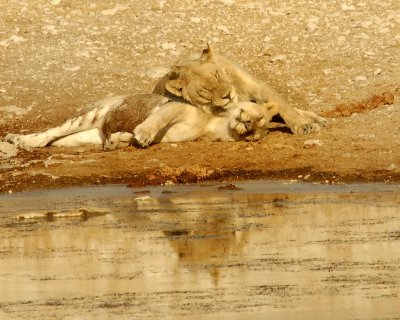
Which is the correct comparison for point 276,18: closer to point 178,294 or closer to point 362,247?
point 362,247

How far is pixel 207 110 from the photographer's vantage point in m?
16.1

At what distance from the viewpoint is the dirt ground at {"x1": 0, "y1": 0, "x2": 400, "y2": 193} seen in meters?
15.0

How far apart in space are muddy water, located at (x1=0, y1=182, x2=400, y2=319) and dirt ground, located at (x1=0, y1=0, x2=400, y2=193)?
83 centimetres

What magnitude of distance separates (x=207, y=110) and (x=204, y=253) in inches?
226

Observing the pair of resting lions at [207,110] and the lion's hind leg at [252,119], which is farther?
the pair of resting lions at [207,110]

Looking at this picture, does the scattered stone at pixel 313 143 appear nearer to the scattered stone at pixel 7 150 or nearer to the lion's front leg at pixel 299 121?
the lion's front leg at pixel 299 121

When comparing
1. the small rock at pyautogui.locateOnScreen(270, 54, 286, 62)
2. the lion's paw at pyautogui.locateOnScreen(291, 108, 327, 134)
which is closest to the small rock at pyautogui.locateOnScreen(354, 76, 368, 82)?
the small rock at pyautogui.locateOnScreen(270, 54, 286, 62)

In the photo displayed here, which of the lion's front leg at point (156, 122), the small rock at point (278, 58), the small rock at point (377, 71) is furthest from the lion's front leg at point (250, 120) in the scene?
the small rock at point (278, 58)

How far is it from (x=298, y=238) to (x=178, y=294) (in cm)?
202

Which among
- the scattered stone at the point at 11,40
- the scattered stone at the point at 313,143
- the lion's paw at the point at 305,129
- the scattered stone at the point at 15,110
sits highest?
the scattered stone at the point at 11,40

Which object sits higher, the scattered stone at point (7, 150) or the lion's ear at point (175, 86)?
the lion's ear at point (175, 86)

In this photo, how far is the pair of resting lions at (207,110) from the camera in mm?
15930

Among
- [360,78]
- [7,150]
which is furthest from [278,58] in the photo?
[7,150]

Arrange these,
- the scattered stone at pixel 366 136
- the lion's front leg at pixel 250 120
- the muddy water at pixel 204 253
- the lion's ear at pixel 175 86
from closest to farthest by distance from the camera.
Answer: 1. the muddy water at pixel 204 253
2. the scattered stone at pixel 366 136
3. the lion's front leg at pixel 250 120
4. the lion's ear at pixel 175 86
